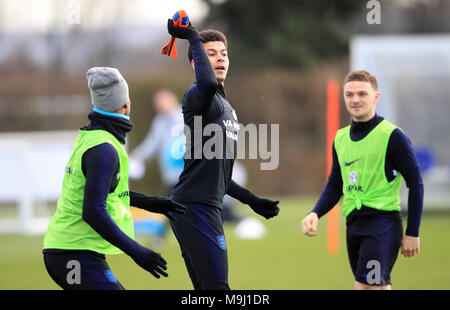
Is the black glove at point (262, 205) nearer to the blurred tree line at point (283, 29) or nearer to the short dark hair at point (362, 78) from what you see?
the short dark hair at point (362, 78)

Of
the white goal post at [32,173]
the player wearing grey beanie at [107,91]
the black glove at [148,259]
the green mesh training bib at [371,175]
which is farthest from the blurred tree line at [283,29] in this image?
the black glove at [148,259]

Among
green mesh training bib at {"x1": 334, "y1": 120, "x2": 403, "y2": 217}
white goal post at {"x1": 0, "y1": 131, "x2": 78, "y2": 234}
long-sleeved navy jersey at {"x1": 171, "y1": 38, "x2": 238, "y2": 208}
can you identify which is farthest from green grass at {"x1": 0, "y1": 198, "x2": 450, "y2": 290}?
long-sleeved navy jersey at {"x1": 171, "y1": 38, "x2": 238, "y2": 208}

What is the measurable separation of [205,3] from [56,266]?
81.7ft

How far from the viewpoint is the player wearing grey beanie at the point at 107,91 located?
14.5 ft

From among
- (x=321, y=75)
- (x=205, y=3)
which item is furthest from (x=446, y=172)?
(x=205, y=3)

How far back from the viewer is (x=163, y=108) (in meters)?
11.8

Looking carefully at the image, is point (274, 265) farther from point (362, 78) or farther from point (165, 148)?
point (362, 78)

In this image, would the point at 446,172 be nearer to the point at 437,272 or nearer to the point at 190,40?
the point at 437,272

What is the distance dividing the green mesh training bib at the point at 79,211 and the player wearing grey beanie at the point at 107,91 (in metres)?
0.19

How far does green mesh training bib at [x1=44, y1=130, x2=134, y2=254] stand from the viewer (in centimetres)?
421

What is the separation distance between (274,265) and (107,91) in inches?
238

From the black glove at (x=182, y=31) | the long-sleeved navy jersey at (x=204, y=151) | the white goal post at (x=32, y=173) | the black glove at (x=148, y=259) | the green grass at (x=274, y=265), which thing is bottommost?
the green grass at (x=274, y=265)

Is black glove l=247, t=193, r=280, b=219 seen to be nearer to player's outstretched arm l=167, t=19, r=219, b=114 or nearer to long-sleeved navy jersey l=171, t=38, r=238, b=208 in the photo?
long-sleeved navy jersey l=171, t=38, r=238, b=208

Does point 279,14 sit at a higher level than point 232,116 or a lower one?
higher
